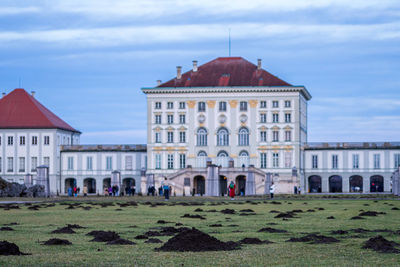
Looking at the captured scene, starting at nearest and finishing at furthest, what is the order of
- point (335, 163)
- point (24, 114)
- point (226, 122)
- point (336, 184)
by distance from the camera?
point (226, 122)
point (335, 163)
point (24, 114)
point (336, 184)

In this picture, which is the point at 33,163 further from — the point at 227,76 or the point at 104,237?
the point at 104,237

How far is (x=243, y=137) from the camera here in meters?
87.5

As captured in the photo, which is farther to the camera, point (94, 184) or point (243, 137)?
point (94, 184)

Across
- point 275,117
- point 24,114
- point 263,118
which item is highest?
point 24,114

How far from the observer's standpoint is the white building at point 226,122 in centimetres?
8656

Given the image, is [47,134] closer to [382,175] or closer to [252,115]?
[252,115]

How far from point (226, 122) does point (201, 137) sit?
3303mm

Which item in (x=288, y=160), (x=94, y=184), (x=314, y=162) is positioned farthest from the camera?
(x=94, y=184)

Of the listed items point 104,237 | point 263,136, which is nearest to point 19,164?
point 263,136

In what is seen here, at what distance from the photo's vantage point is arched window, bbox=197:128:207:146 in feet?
289

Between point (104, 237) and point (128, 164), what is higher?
point (128, 164)

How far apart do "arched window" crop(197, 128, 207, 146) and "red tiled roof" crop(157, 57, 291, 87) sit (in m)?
5.18

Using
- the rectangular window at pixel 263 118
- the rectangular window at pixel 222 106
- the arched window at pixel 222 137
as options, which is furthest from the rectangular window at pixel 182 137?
the rectangular window at pixel 263 118

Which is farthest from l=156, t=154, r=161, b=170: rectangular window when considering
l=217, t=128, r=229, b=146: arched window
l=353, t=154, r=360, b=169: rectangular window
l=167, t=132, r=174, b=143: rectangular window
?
l=353, t=154, r=360, b=169: rectangular window
